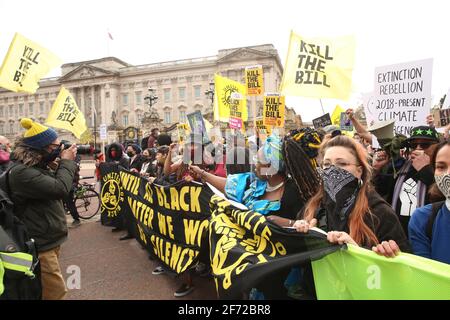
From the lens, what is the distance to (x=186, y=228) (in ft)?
12.1

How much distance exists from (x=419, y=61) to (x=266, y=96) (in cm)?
489

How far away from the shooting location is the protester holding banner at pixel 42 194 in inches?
108

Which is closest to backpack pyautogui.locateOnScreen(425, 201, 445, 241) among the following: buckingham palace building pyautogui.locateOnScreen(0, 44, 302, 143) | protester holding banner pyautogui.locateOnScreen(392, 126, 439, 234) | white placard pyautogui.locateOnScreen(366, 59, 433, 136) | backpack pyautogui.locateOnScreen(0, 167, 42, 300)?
protester holding banner pyautogui.locateOnScreen(392, 126, 439, 234)

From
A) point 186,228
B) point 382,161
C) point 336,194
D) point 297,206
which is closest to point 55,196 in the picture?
point 186,228

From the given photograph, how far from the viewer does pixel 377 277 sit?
62.4 inches

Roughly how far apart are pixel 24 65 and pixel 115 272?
4.75 metres

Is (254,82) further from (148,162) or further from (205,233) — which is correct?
(205,233)

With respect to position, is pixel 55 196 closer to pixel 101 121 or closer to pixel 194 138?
pixel 194 138

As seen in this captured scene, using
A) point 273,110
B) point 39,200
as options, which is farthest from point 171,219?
point 273,110

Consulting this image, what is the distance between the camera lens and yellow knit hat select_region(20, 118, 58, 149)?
9.39 feet

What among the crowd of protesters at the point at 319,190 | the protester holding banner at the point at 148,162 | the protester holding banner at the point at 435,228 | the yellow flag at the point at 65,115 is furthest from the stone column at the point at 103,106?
the protester holding banner at the point at 435,228

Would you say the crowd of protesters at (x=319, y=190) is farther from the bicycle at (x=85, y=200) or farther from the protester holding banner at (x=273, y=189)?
the bicycle at (x=85, y=200)

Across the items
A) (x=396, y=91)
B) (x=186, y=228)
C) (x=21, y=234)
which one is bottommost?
(x=186, y=228)

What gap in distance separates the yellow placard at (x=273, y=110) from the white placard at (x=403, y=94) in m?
4.39
